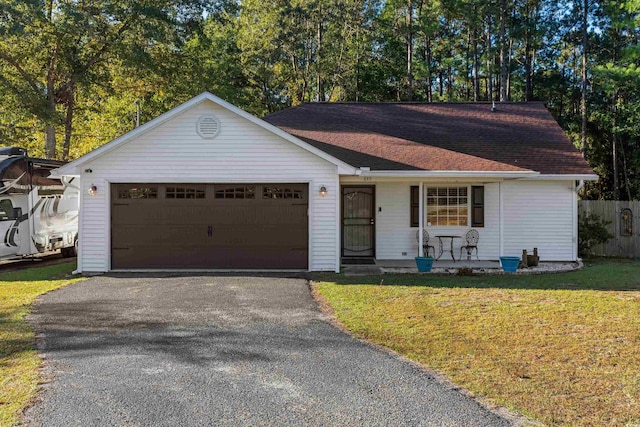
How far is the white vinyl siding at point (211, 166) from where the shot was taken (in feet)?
37.8

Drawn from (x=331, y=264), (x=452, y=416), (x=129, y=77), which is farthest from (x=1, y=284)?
(x=129, y=77)

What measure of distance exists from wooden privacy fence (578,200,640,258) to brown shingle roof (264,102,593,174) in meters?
3.44

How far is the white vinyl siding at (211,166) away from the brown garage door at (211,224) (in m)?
0.24

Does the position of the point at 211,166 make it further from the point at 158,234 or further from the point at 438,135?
the point at 438,135

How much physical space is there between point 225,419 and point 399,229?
990cm

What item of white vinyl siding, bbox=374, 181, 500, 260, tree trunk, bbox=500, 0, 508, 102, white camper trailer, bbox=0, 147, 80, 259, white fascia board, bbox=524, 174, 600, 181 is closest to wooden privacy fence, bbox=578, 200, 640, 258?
white fascia board, bbox=524, 174, 600, 181

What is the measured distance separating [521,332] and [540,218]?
7.63 metres

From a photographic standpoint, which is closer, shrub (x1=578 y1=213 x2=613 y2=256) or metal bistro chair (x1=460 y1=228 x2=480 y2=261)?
metal bistro chair (x1=460 y1=228 x2=480 y2=261)

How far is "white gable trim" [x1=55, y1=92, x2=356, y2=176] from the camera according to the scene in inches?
442

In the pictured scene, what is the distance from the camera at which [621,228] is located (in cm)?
1623

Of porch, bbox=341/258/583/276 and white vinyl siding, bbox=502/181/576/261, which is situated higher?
white vinyl siding, bbox=502/181/576/261

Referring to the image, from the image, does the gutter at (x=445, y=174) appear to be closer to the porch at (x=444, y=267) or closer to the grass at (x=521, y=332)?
the porch at (x=444, y=267)

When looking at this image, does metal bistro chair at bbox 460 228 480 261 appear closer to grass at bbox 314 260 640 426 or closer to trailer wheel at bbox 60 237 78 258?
grass at bbox 314 260 640 426

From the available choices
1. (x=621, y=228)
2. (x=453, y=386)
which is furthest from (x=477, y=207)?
(x=453, y=386)
